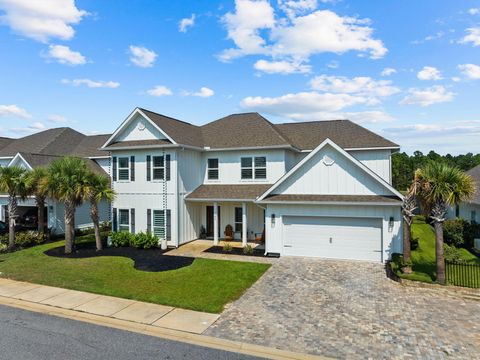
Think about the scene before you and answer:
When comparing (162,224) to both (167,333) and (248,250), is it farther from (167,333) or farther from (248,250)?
(167,333)

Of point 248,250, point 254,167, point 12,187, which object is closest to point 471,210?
point 254,167

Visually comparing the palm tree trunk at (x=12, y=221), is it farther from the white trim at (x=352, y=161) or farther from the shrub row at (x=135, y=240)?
the white trim at (x=352, y=161)

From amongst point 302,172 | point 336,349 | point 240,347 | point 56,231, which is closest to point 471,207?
point 302,172

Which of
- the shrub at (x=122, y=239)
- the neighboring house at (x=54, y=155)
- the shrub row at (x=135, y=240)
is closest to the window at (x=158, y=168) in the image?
the shrub row at (x=135, y=240)

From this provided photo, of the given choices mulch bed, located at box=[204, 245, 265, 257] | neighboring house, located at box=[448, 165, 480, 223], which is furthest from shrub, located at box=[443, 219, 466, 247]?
mulch bed, located at box=[204, 245, 265, 257]

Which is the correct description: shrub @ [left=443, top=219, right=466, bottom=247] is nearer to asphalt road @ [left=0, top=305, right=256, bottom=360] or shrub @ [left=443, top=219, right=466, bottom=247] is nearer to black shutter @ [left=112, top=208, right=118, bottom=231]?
asphalt road @ [left=0, top=305, right=256, bottom=360]

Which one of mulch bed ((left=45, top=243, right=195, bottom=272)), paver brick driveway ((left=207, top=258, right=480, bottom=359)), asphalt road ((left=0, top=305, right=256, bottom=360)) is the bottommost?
asphalt road ((left=0, top=305, right=256, bottom=360))
